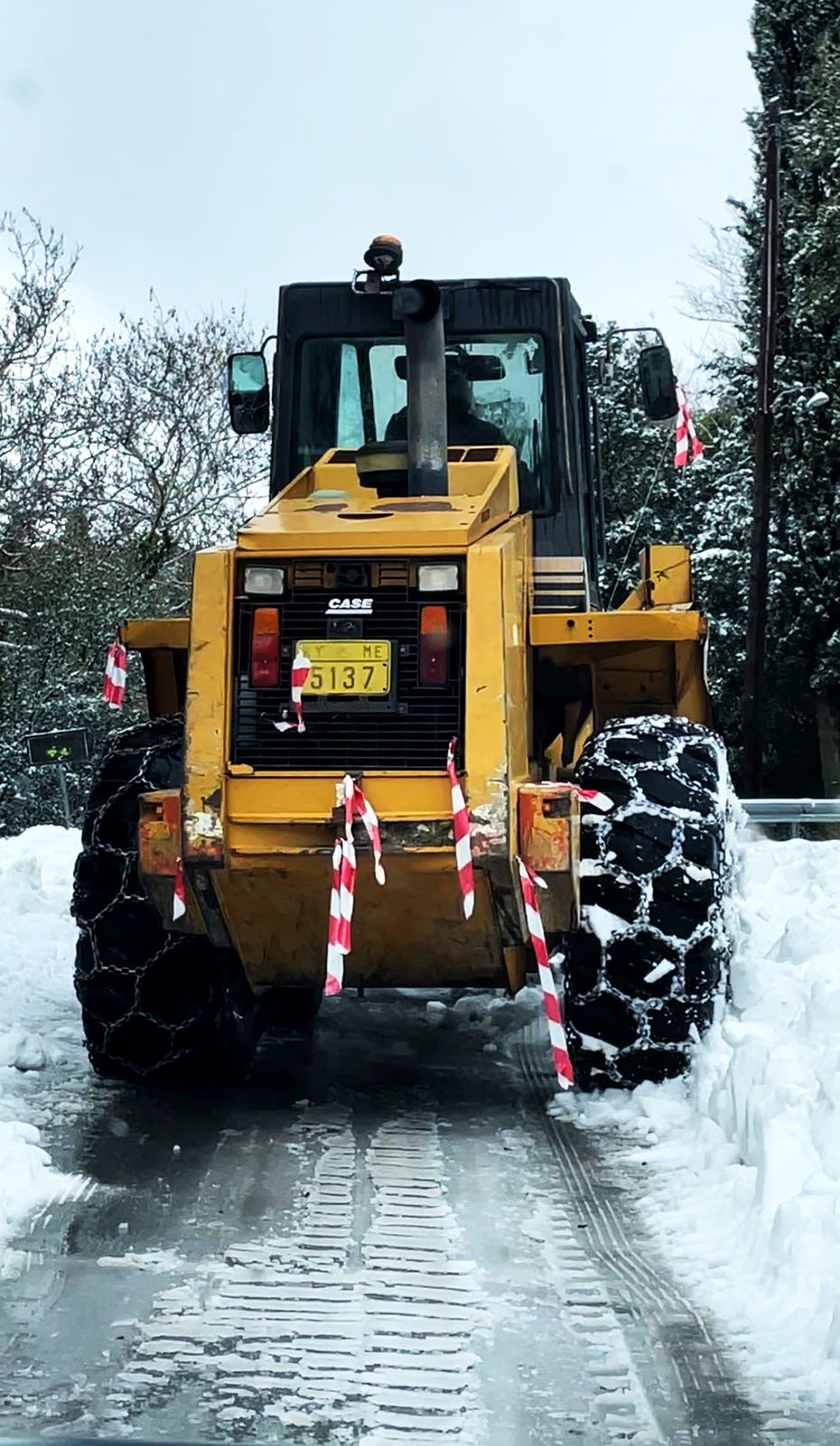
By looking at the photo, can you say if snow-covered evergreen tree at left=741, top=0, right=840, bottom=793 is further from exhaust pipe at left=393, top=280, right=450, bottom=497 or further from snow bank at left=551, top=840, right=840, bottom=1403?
snow bank at left=551, top=840, right=840, bottom=1403

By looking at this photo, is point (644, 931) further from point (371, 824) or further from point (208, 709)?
point (208, 709)

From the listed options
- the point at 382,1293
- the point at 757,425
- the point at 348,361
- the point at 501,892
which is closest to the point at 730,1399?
the point at 382,1293

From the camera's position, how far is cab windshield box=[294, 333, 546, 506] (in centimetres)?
753

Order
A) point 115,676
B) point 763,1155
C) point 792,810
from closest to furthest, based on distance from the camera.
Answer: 1. point 763,1155
2. point 115,676
3. point 792,810

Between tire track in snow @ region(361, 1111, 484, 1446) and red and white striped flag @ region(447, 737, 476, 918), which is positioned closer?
tire track in snow @ region(361, 1111, 484, 1446)

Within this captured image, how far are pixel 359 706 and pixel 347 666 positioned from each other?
0.14 m

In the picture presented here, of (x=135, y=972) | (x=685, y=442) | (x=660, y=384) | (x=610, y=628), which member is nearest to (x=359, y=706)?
(x=610, y=628)

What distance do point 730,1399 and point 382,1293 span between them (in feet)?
3.35

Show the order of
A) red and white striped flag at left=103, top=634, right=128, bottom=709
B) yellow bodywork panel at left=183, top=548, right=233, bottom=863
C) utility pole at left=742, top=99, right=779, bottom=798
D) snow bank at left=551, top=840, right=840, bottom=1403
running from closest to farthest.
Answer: snow bank at left=551, top=840, right=840, bottom=1403
yellow bodywork panel at left=183, top=548, right=233, bottom=863
red and white striped flag at left=103, top=634, right=128, bottom=709
utility pole at left=742, top=99, right=779, bottom=798

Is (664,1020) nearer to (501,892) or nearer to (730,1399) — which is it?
(501,892)

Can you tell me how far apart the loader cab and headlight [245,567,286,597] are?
55.4 inches

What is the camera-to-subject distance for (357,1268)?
15.7ft

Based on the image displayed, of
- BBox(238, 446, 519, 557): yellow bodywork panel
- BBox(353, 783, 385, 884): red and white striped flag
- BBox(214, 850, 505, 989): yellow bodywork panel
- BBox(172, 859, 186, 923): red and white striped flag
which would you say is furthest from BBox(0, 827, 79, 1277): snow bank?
BBox(238, 446, 519, 557): yellow bodywork panel

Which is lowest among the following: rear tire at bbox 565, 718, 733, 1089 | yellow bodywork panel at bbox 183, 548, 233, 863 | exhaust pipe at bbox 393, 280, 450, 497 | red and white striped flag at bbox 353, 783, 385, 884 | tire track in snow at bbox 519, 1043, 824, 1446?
tire track in snow at bbox 519, 1043, 824, 1446
